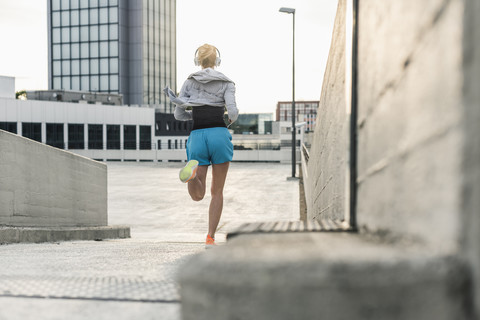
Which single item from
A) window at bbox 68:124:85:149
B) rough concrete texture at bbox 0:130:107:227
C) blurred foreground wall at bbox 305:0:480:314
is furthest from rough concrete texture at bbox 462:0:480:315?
window at bbox 68:124:85:149

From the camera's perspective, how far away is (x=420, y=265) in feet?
3.29

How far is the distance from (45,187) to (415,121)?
5712mm

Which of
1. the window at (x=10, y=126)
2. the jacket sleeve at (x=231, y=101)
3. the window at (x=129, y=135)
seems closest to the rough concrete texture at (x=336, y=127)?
the jacket sleeve at (x=231, y=101)

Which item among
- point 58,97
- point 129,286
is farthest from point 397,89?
point 58,97

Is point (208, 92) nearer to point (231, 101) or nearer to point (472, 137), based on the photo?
point (231, 101)

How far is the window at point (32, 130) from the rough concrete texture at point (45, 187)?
44676mm

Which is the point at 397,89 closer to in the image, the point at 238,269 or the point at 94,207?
the point at 238,269

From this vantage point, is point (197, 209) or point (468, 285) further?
point (197, 209)

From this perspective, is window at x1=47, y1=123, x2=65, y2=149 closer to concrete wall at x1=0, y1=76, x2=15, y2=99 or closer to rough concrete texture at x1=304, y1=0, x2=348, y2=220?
concrete wall at x1=0, y1=76, x2=15, y2=99

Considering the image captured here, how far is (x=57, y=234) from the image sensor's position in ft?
18.6

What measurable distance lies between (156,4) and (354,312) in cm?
7583

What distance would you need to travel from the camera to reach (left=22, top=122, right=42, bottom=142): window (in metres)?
48.0

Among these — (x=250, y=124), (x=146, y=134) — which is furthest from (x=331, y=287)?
(x=250, y=124)

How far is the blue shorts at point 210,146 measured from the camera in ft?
13.3
